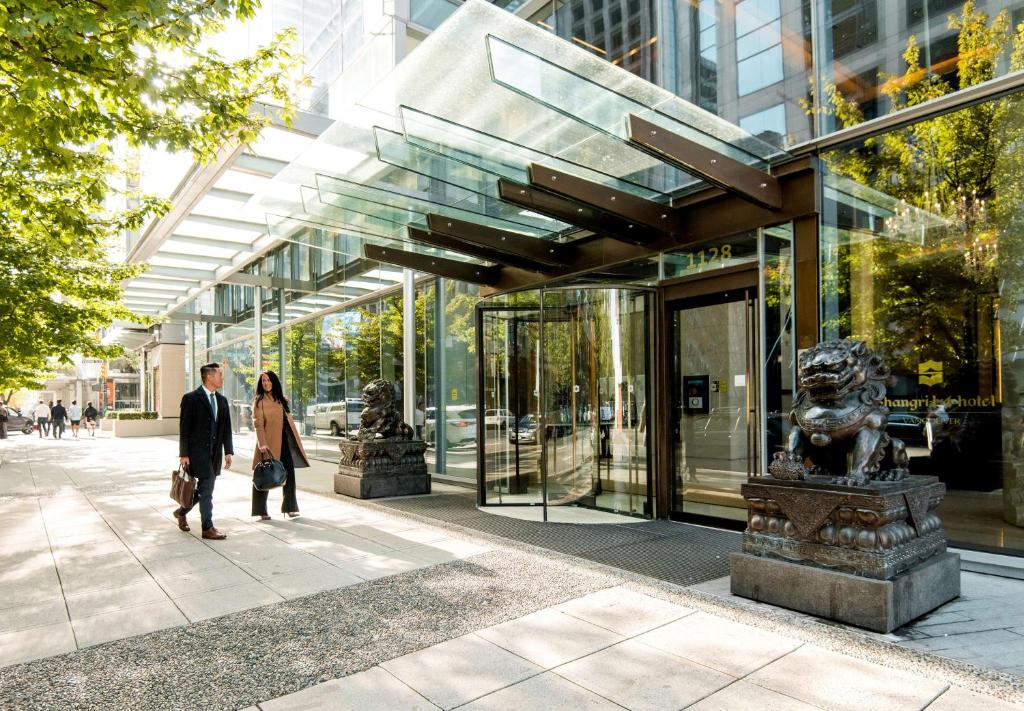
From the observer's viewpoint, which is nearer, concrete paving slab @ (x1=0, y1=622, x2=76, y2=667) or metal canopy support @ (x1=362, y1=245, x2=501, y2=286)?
concrete paving slab @ (x1=0, y1=622, x2=76, y2=667)

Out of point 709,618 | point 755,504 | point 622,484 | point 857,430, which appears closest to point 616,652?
point 709,618

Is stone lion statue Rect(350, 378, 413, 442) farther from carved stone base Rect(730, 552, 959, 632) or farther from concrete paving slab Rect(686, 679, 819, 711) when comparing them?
concrete paving slab Rect(686, 679, 819, 711)

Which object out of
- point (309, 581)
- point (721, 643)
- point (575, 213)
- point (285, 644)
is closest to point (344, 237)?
point (575, 213)

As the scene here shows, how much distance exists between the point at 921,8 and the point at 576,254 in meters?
4.21

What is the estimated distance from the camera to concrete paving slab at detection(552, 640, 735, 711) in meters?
3.05

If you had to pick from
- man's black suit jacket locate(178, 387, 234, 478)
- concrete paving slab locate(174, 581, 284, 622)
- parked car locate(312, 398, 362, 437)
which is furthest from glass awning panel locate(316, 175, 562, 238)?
parked car locate(312, 398, 362, 437)

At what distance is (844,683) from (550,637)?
1.53 metres

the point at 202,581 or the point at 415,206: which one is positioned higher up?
the point at 415,206

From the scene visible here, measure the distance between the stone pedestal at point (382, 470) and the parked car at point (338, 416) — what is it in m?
6.16

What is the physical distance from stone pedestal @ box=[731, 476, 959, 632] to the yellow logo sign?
1624 millimetres

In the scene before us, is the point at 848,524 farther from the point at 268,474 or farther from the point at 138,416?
the point at 138,416

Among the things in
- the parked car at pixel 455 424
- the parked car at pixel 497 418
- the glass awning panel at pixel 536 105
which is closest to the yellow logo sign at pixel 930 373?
the glass awning panel at pixel 536 105

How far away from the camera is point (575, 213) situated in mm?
6742

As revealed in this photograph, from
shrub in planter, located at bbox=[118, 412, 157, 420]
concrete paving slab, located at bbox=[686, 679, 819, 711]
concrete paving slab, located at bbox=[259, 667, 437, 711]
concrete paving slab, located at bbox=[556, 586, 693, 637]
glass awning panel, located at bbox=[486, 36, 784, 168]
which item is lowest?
shrub in planter, located at bbox=[118, 412, 157, 420]
